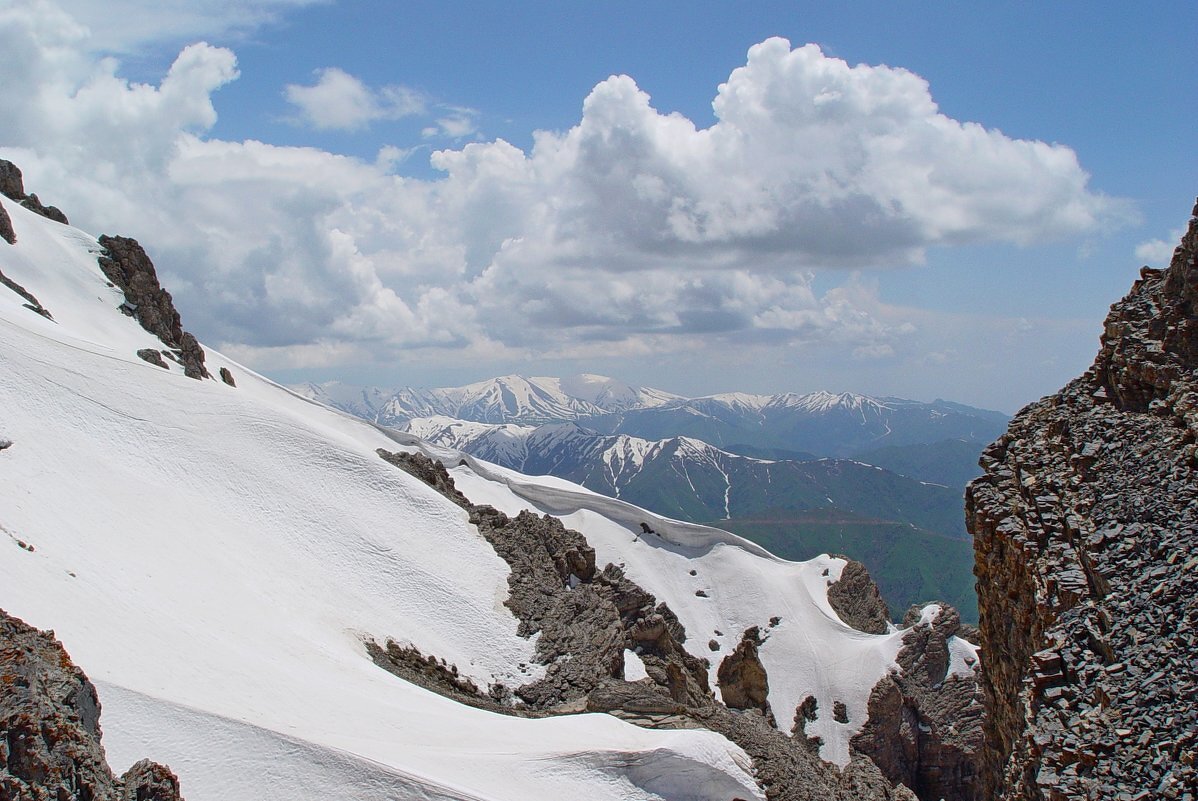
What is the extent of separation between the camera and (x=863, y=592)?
8831 cm

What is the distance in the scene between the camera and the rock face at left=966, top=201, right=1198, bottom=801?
49.1 ft

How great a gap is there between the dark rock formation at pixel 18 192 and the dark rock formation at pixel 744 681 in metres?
76.3

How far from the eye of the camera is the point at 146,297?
240 feet

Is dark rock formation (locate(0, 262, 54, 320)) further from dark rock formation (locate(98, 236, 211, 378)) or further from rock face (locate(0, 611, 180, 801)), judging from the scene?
rock face (locate(0, 611, 180, 801))


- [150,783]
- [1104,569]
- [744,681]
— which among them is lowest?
[150,783]

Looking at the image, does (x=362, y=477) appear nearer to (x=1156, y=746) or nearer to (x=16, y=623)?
(x=16, y=623)

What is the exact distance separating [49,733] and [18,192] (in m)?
89.2

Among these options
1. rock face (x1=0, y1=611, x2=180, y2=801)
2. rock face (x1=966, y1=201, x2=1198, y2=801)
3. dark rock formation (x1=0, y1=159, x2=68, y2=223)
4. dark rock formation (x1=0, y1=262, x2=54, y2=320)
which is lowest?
rock face (x1=0, y1=611, x2=180, y2=801)

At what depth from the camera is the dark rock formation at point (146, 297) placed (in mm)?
67000

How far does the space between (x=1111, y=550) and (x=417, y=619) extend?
31994 mm

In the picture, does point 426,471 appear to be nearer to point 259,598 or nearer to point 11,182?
point 259,598

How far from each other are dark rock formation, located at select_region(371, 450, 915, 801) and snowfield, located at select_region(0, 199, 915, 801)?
1.56 m

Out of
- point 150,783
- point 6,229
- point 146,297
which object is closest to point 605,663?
point 150,783

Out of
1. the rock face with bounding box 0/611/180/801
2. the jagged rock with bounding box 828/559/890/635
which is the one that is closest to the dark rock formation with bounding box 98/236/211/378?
the rock face with bounding box 0/611/180/801
